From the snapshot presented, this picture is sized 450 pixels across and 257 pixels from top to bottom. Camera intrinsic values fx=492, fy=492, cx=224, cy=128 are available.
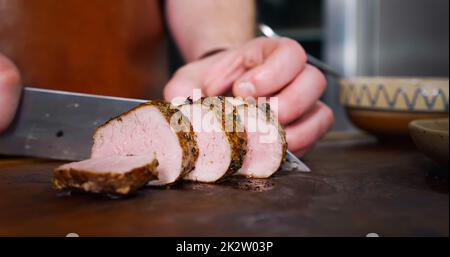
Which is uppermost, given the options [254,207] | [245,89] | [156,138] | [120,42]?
[120,42]

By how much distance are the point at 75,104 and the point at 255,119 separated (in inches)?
27.6

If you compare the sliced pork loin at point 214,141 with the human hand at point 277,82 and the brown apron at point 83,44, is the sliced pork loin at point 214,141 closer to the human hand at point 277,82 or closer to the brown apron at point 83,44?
the human hand at point 277,82

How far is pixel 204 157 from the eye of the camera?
58.2 inches

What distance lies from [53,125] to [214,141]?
0.70m

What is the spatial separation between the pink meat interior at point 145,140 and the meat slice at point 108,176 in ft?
0.29

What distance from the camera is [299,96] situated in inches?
70.4

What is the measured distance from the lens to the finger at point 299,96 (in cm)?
176

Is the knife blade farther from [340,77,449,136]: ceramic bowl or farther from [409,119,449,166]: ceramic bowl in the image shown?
[340,77,449,136]: ceramic bowl

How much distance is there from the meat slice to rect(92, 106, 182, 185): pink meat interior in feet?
0.29

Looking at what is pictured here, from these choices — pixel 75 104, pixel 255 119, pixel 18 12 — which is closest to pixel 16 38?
pixel 18 12

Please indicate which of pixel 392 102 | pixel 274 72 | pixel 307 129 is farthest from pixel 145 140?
pixel 392 102

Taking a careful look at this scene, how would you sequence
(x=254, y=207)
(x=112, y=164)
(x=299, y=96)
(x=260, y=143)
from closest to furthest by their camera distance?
(x=254, y=207) → (x=112, y=164) → (x=260, y=143) → (x=299, y=96)

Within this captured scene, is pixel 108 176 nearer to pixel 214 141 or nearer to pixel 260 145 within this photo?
pixel 214 141

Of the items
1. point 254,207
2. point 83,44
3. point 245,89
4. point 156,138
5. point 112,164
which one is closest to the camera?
point 254,207
